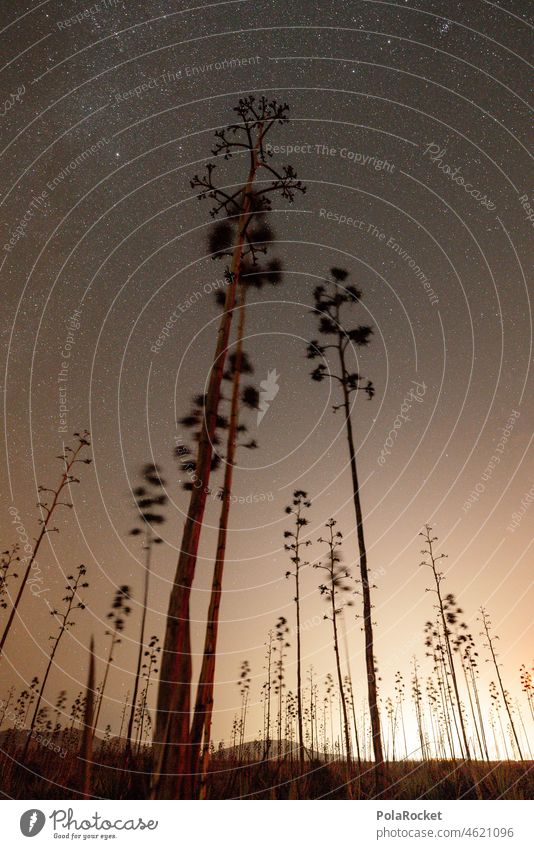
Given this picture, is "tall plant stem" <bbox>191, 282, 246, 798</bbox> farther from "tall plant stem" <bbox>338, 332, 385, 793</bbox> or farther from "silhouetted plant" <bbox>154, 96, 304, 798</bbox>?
"tall plant stem" <bbox>338, 332, 385, 793</bbox>

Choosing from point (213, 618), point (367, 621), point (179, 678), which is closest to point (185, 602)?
point (179, 678)

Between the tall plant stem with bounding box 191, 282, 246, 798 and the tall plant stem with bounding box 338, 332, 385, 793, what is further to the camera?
the tall plant stem with bounding box 338, 332, 385, 793

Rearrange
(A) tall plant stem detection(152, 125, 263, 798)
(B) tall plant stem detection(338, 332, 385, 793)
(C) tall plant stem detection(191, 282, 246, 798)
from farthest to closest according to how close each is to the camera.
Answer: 1. (B) tall plant stem detection(338, 332, 385, 793)
2. (C) tall plant stem detection(191, 282, 246, 798)
3. (A) tall plant stem detection(152, 125, 263, 798)

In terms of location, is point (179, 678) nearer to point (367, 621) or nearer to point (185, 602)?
point (185, 602)

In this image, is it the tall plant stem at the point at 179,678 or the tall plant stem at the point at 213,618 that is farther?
the tall plant stem at the point at 213,618

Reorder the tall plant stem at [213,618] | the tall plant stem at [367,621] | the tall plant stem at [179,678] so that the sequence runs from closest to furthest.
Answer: the tall plant stem at [179,678], the tall plant stem at [213,618], the tall plant stem at [367,621]

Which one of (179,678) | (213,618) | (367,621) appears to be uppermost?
(367,621)

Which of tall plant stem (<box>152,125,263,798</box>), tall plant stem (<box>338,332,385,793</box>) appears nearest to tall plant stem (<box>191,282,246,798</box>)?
tall plant stem (<box>152,125,263,798</box>)

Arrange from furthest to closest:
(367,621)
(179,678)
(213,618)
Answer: (367,621)
(213,618)
(179,678)

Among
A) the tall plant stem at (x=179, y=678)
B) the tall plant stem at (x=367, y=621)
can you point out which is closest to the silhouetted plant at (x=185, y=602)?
the tall plant stem at (x=179, y=678)

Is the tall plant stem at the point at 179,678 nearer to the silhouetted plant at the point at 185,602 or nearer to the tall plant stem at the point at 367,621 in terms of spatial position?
the silhouetted plant at the point at 185,602
